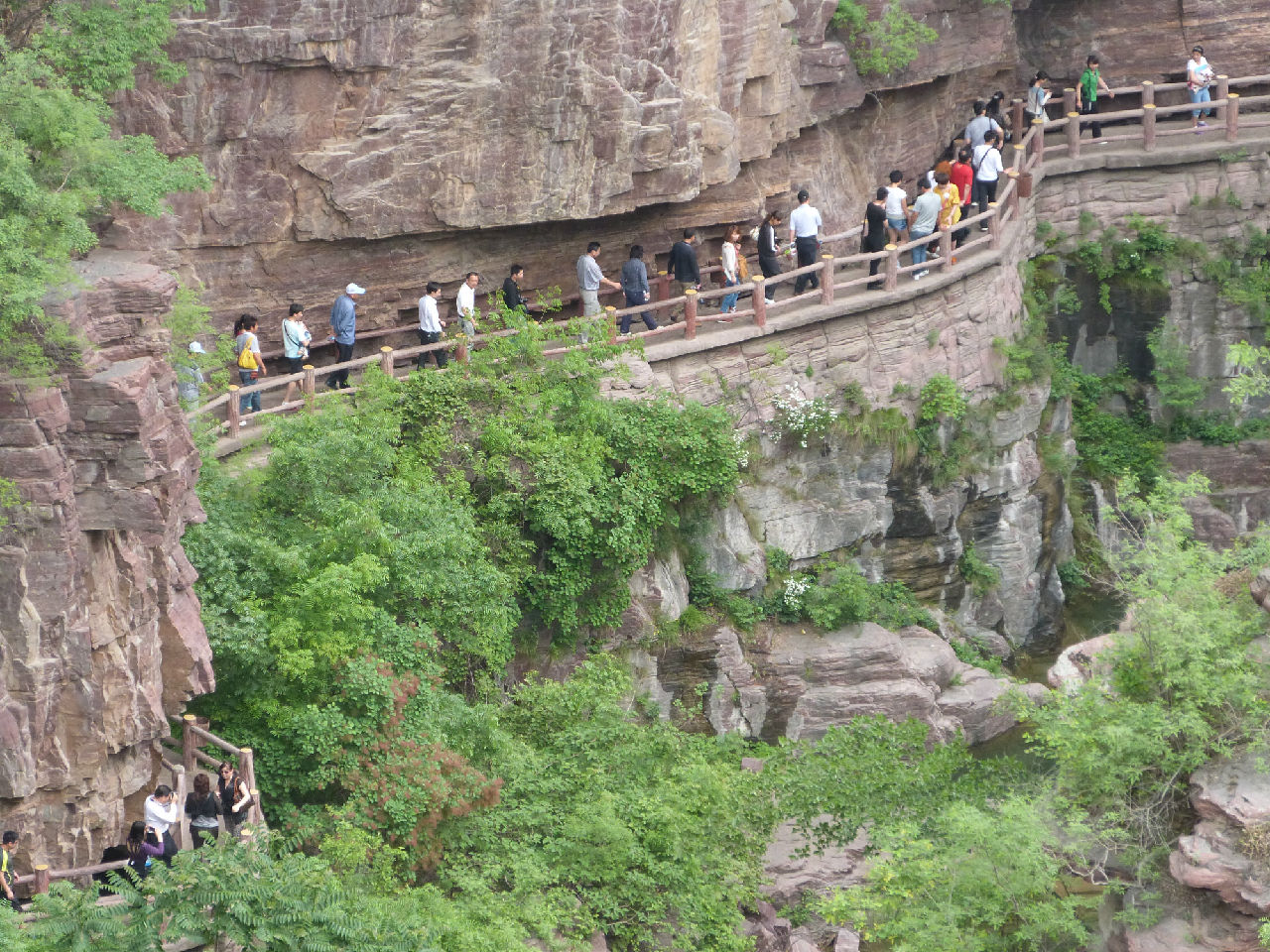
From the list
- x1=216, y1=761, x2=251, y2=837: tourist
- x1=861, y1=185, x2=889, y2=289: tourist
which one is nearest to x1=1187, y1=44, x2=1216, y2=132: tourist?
x1=861, y1=185, x2=889, y2=289: tourist

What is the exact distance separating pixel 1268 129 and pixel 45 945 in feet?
92.8

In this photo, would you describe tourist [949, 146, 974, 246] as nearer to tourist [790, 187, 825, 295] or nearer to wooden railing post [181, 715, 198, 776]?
tourist [790, 187, 825, 295]

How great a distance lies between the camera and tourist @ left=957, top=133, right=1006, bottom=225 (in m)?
35.8

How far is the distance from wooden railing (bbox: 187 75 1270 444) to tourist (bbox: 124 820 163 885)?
6215 millimetres

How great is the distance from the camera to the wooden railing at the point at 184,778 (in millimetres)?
21859

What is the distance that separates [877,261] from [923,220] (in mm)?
1101

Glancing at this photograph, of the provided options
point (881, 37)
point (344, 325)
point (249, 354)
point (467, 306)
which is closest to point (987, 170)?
point (881, 37)

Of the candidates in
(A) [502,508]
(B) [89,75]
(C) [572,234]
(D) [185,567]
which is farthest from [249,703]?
(C) [572,234]

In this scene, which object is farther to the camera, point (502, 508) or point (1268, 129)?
point (1268, 129)

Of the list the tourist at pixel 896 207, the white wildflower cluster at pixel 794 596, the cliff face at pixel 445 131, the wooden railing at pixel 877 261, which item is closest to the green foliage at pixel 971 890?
the white wildflower cluster at pixel 794 596

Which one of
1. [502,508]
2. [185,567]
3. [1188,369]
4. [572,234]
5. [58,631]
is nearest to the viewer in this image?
[58,631]

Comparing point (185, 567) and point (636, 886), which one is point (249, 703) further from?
point (636, 886)

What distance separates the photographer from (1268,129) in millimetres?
39688

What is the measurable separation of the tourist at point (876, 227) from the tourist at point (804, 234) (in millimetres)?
846
